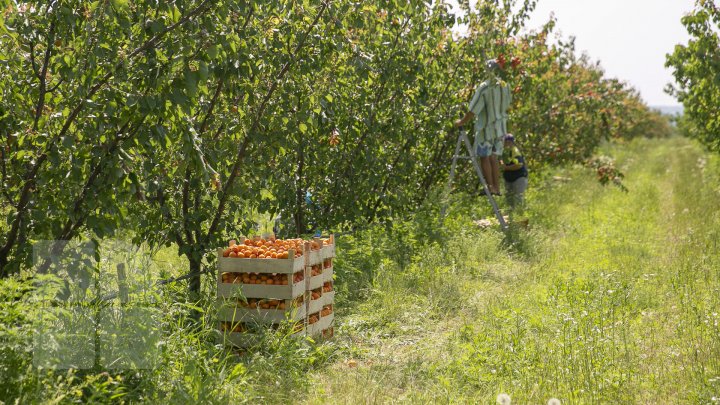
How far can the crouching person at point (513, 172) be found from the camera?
1208 centimetres

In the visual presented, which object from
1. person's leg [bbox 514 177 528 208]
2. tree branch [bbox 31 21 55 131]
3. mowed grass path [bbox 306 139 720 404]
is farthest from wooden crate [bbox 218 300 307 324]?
person's leg [bbox 514 177 528 208]

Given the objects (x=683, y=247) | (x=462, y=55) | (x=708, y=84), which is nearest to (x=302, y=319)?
(x=683, y=247)

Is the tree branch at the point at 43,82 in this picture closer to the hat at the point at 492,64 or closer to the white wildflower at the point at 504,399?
the white wildflower at the point at 504,399

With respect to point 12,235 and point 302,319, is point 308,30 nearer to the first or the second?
point 302,319

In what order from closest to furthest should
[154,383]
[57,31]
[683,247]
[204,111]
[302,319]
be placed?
[154,383]
[57,31]
[302,319]
[204,111]
[683,247]

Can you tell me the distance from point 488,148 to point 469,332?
5.18m

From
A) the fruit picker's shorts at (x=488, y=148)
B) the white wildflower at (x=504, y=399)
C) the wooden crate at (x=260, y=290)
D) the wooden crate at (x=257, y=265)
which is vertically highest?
the fruit picker's shorts at (x=488, y=148)

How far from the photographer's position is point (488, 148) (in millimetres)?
11133

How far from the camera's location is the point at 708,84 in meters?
11.5

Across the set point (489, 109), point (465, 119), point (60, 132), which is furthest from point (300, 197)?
point (60, 132)

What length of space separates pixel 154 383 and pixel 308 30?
3.37m

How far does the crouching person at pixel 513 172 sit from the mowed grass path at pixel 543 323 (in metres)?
1.36

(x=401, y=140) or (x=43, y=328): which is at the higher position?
(x=401, y=140)

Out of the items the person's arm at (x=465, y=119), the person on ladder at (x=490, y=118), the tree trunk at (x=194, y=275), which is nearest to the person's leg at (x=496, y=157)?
the person on ladder at (x=490, y=118)
